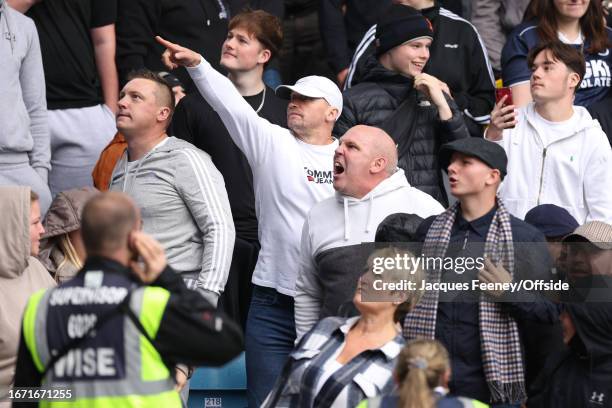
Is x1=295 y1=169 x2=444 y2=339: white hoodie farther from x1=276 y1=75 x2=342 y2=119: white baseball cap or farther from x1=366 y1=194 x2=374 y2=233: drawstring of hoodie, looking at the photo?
x1=276 y1=75 x2=342 y2=119: white baseball cap

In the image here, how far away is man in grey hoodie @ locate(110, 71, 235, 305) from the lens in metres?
6.50

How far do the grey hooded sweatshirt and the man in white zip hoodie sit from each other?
2688 mm

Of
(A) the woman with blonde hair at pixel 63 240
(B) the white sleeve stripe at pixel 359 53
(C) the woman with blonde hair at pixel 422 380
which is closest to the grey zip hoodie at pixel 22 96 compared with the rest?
(A) the woman with blonde hair at pixel 63 240

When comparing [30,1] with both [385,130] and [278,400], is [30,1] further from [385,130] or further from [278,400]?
[278,400]

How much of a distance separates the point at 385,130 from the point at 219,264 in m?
1.32

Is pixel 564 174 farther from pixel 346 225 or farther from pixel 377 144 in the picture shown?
pixel 346 225

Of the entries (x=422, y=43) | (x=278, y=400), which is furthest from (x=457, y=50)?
(x=278, y=400)

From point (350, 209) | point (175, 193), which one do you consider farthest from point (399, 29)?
point (175, 193)

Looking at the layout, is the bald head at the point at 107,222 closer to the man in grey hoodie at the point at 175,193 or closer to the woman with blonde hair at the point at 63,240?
the man in grey hoodie at the point at 175,193

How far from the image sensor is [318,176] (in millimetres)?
6930

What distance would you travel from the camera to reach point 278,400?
5.58 m

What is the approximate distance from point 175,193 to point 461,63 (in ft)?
7.75

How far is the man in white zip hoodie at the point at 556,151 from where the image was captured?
7.43 metres

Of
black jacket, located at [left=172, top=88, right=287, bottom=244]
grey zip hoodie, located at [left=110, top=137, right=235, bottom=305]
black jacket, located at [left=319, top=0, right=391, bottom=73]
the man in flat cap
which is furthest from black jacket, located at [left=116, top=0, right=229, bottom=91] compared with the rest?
the man in flat cap
